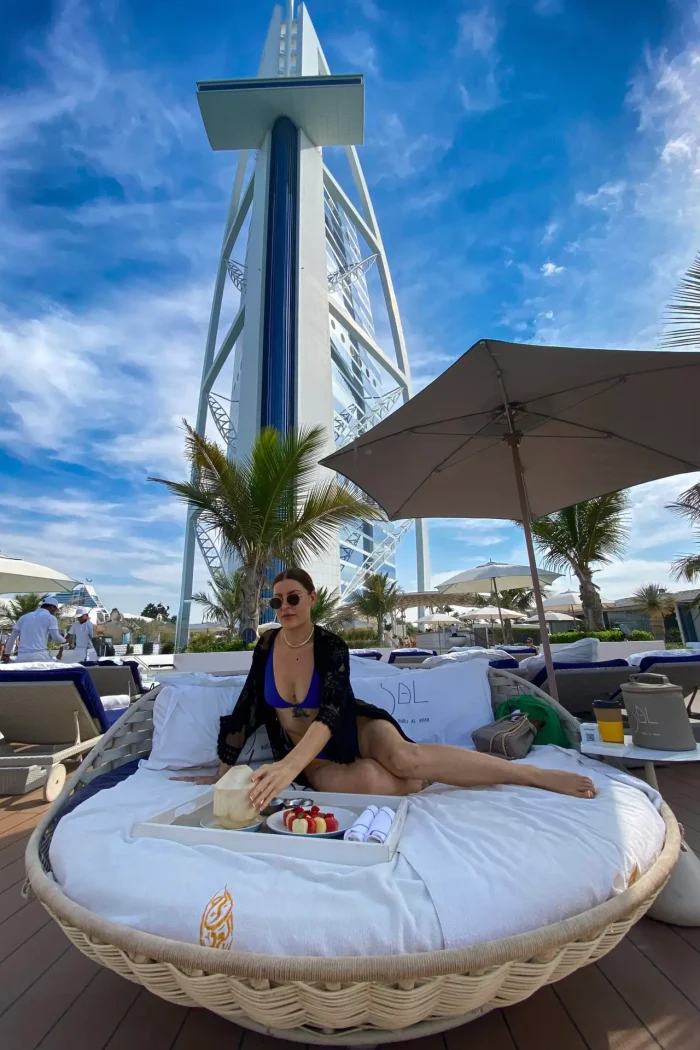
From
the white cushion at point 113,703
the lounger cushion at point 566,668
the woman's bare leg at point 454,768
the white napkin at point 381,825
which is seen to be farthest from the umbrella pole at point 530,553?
the white cushion at point 113,703

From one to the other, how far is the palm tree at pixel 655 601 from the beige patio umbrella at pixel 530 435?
55.9 feet

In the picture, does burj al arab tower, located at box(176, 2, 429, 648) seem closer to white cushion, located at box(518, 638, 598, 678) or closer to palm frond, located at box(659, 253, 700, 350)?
white cushion, located at box(518, 638, 598, 678)

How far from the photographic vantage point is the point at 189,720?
2031 millimetres

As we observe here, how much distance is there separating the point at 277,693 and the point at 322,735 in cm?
33

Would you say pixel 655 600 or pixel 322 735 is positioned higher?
pixel 655 600

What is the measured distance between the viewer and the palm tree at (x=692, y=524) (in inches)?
324

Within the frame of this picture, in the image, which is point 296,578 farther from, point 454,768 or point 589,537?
point 589,537

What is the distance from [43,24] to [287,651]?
45.0ft

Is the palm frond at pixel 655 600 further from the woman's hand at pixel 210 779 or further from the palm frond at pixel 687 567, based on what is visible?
the woman's hand at pixel 210 779

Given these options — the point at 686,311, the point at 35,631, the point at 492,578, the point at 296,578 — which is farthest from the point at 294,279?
the point at 296,578

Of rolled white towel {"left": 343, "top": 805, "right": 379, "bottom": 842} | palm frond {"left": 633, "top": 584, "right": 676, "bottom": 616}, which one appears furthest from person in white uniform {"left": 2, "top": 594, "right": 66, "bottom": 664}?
palm frond {"left": 633, "top": 584, "right": 676, "bottom": 616}

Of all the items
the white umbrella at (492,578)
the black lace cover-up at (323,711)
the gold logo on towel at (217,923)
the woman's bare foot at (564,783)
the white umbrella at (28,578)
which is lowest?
the gold logo on towel at (217,923)

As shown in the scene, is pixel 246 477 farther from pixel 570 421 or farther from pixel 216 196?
pixel 216 196

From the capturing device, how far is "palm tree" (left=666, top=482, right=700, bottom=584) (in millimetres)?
8241
